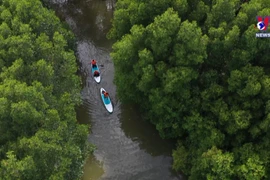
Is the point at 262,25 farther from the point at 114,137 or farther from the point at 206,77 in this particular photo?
the point at 114,137

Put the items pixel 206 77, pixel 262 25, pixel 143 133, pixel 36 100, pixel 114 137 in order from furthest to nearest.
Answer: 1. pixel 143 133
2. pixel 114 137
3. pixel 206 77
4. pixel 262 25
5. pixel 36 100

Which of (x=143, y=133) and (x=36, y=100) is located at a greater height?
(x=36, y=100)

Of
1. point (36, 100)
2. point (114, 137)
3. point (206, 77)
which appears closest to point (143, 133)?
point (114, 137)

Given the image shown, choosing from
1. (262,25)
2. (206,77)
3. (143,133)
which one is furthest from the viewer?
(143,133)

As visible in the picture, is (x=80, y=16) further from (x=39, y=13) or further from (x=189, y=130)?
(x=189, y=130)

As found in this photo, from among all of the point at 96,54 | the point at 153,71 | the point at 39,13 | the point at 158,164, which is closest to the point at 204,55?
the point at 153,71

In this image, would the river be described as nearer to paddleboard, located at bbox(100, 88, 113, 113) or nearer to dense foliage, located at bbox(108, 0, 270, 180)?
paddleboard, located at bbox(100, 88, 113, 113)

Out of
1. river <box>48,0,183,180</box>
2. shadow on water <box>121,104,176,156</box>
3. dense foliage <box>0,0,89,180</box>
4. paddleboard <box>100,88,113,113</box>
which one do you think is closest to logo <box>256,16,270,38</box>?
shadow on water <box>121,104,176,156</box>

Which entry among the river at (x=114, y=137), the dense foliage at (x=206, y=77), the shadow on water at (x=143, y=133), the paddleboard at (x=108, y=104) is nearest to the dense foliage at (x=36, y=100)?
the river at (x=114, y=137)
